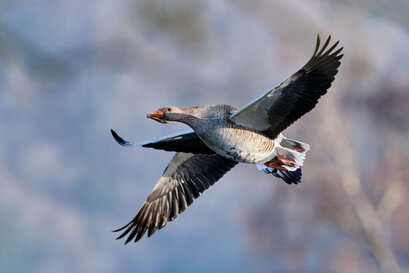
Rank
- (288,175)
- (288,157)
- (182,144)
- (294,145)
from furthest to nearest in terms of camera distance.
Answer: (288,175) < (182,144) < (294,145) < (288,157)

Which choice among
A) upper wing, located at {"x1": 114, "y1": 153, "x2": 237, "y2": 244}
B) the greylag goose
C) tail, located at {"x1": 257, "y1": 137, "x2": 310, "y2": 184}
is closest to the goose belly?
the greylag goose

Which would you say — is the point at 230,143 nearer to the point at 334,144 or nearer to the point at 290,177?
the point at 290,177

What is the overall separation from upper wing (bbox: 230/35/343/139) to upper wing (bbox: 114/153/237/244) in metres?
1.14

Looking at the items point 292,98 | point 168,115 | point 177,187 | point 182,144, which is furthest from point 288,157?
point 177,187

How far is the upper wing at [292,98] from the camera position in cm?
704

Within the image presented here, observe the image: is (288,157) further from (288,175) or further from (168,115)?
(168,115)

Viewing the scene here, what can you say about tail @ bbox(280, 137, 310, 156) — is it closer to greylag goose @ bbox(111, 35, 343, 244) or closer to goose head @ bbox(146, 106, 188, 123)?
greylag goose @ bbox(111, 35, 343, 244)

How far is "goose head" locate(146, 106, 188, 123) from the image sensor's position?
290 inches

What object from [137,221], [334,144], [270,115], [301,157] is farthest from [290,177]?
[334,144]

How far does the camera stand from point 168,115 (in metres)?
7.44

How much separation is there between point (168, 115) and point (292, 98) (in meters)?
1.09

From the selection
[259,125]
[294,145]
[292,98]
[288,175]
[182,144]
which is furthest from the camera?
[288,175]

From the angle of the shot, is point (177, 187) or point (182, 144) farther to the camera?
point (177, 187)

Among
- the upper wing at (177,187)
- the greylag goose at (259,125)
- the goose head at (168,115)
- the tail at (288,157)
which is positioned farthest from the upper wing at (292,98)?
the upper wing at (177,187)
